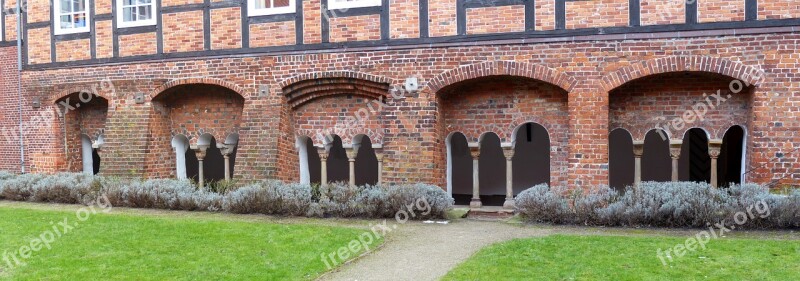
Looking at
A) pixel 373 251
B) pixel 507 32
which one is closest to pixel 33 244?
pixel 373 251

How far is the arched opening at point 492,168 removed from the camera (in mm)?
15734

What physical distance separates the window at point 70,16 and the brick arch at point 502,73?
308 inches

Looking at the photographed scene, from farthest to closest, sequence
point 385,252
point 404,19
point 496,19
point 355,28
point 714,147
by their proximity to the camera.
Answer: point 355,28 → point 404,19 → point 496,19 → point 714,147 → point 385,252

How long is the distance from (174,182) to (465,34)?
5.80 m

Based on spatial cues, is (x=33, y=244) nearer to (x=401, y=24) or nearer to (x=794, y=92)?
(x=401, y=24)

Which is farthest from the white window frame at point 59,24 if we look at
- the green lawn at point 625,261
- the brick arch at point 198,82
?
the green lawn at point 625,261

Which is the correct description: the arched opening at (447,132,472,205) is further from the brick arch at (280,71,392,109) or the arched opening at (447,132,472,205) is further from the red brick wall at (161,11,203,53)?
the red brick wall at (161,11,203,53)

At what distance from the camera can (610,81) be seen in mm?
10453

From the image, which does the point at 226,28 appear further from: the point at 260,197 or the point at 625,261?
the point at 625,261

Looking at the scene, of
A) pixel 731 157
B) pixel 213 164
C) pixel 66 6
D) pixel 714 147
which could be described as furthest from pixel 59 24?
pixel 731 157

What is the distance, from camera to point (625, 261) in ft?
23.1

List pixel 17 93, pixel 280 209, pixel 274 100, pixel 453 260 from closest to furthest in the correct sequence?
pixel 453 260, pixel 280 209, pixel 274 100, pixel 17 93

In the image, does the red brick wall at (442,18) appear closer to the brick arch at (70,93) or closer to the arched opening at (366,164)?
the arched opening at (366,164)

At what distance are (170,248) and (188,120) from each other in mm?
5815
